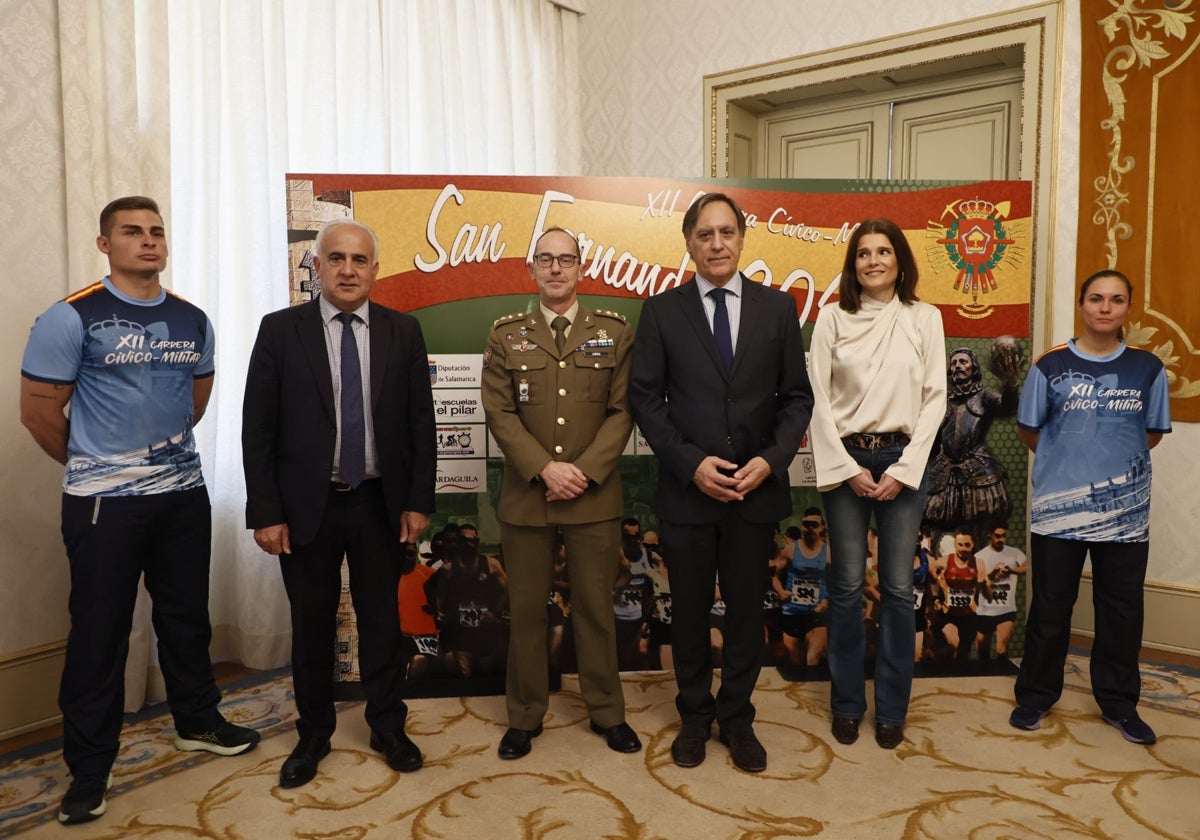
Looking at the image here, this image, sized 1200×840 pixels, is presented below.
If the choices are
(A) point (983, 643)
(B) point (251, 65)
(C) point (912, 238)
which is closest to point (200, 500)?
(B) point (251, 65)

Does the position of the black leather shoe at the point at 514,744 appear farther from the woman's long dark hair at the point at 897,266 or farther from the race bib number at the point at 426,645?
the woman's long dark hair at the point at 897,266

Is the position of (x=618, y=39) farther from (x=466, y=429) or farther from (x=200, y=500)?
(x=200, y=500)

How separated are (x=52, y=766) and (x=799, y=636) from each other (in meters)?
2.46

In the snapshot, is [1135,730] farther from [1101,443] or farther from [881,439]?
[881,439]

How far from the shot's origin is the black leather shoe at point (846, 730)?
2498mm

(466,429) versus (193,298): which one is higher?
(193,298)

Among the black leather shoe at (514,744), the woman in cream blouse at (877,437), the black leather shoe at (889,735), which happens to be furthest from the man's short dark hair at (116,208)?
the black leather shoe at (889,735)

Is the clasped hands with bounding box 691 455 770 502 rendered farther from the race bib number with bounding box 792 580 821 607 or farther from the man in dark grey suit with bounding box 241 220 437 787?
the race bib number with bounding box 792 580 821 607

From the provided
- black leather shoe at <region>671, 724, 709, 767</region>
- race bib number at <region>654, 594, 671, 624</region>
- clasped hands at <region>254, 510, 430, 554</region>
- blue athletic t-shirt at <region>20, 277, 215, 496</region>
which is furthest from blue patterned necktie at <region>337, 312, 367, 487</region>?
race bib number at <region>654, 594, 671, 624</region>

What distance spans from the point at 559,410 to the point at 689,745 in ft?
3.38

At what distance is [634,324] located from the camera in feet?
9.91

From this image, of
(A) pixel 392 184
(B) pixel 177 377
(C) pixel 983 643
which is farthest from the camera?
(C) pixel 983 643

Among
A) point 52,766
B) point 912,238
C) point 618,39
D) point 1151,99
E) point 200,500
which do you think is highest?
point 618,39

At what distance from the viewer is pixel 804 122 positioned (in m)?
4.37
